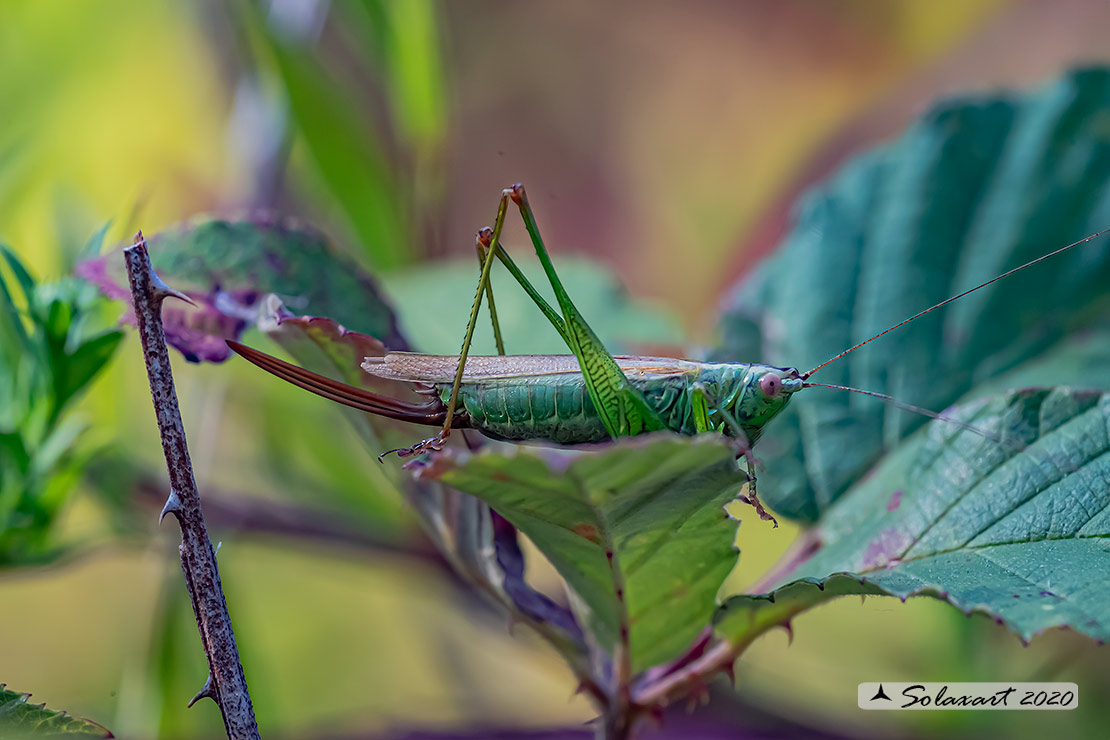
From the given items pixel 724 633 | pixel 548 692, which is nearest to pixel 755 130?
pixel 548 692

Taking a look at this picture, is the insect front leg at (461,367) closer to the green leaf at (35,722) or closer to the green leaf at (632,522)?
the green leaf at (632,522)

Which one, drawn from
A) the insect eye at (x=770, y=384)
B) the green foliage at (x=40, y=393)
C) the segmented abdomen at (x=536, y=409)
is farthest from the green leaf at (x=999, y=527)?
the green foliage at (x=40, y=393)

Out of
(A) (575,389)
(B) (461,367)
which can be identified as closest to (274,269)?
(B) (461,367)

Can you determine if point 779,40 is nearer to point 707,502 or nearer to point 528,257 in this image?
point 528,257

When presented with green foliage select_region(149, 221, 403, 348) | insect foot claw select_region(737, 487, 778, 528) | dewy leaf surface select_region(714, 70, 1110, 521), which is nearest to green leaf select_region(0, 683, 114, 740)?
green foliage select_region(149, 221, 403, 348)

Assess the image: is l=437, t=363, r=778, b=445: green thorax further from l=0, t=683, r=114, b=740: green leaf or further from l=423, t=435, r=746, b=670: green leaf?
l=0, t=683, r=114, b=740: green leaf

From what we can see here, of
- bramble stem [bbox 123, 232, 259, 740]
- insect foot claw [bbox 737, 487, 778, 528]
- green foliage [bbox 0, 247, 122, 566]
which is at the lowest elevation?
bramble stem [bbox 123, 232, 259, 740]
